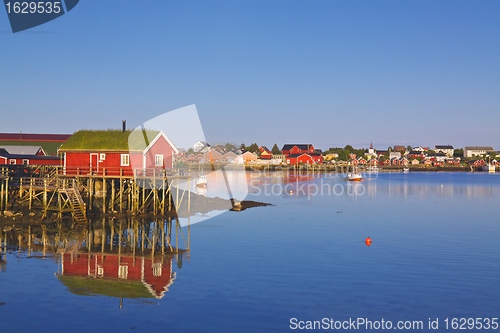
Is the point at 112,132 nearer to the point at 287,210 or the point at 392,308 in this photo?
the point at 287,210

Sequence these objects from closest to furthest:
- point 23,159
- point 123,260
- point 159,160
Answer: point 123,260 < point 159,160 < point 23,159

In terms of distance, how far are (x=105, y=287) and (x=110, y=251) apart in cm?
768

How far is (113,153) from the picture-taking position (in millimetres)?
42500

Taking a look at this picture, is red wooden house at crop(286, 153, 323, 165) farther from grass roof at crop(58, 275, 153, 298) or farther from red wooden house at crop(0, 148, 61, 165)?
grass roof at crop(58, 275, 153, 298)

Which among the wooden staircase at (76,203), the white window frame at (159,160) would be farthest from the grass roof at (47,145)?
the wooden staircase at (76,203)

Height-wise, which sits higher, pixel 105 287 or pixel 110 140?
pixel 110 140

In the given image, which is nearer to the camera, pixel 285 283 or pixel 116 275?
pixel 285 283

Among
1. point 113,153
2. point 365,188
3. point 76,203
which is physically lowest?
point 365,188

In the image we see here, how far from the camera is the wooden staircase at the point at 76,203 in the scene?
38719mm

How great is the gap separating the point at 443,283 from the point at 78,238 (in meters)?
20.8

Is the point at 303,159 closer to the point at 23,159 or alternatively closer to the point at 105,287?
the point at 23,159

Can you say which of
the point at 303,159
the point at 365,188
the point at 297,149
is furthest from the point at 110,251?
the point at 297,149

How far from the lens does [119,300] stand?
846 inches

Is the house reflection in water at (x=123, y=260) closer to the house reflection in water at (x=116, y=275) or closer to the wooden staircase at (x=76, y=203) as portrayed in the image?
the house reflection in water at (x=116, y=275)
